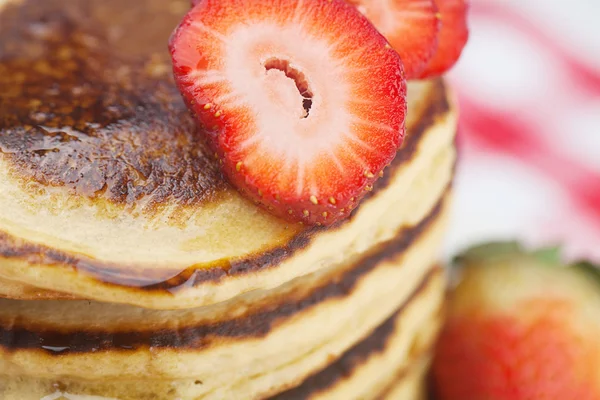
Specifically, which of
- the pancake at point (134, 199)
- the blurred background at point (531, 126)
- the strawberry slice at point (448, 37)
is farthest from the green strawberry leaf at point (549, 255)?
the strawberry slice at point (448, 37)

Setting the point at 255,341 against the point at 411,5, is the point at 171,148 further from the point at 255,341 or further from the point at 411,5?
the point at 411,5

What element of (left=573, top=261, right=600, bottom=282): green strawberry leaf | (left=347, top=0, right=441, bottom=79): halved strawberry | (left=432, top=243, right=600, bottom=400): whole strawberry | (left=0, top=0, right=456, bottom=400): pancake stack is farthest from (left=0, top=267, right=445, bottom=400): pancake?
(left=347, top=0, right=441, bottom=79): halved strawberry

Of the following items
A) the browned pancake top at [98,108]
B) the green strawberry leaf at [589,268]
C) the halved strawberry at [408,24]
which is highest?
the halved strawberry at [408,24]

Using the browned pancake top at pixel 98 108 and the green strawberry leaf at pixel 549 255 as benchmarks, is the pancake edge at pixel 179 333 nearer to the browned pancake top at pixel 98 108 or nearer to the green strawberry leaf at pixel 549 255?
the browned pancake top at pixel 98 108

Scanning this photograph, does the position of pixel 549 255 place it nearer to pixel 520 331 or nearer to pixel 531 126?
pixel 520 331

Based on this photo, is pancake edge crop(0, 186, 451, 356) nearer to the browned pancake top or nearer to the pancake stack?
the pancake stack

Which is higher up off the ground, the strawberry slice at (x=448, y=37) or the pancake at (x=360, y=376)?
the strawberry slice at (x=448, y=37)
